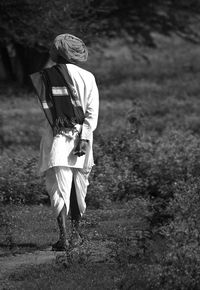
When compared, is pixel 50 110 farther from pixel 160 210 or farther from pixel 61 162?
pixel 160 210

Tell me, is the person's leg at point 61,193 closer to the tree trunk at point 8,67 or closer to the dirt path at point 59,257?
the dirt path at point 59,257

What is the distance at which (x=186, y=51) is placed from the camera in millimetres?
33312

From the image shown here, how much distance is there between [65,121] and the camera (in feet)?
25.9

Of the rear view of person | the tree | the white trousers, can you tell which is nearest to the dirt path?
the rear view of person

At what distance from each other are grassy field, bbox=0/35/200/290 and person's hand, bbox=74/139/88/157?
680mm

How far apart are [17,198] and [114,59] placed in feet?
68.1

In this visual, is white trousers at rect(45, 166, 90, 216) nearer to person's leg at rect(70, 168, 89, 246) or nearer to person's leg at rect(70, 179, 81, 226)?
person's leg at rect(70, 168, 89, 246)

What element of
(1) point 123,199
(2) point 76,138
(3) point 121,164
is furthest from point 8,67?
(2) point 76,138

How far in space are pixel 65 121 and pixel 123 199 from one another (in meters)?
2.96

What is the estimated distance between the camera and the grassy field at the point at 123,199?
22.0 ft

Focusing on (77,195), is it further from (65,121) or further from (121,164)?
(121,164)

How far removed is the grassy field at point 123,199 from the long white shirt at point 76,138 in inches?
19.9

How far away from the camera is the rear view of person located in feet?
25.9

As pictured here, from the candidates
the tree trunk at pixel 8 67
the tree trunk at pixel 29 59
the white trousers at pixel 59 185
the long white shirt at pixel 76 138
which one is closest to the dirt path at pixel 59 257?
the white trousers at pixel 59 185
